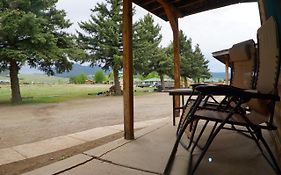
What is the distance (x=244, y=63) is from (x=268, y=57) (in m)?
1.01

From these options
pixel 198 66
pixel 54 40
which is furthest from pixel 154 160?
pixel 198 66

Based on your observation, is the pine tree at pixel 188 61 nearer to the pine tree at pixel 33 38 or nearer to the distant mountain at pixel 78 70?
the distant mountain at pixel 78 70

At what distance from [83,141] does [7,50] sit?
10.1m

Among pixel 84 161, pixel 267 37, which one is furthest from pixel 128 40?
pixel 267 37

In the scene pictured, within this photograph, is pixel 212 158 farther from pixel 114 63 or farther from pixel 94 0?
pixel 94 0

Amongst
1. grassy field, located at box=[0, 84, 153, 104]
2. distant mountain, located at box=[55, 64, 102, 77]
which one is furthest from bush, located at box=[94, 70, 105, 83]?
grassy field, located at box=[0, 84, 153, 104]

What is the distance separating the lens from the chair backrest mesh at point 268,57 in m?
1.59

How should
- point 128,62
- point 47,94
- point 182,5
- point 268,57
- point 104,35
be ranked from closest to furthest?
point 268,57 → point 128,62 → point 182,5 → point 104,35 → point 47,94

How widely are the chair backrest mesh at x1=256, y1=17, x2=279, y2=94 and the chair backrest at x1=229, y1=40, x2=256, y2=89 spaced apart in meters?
0.50

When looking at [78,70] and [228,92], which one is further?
[78,70]

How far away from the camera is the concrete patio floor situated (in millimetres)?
2084

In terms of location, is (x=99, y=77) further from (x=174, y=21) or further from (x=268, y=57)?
(x=268, y=57)

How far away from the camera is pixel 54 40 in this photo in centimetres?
1343

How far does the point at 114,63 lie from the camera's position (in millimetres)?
18703
